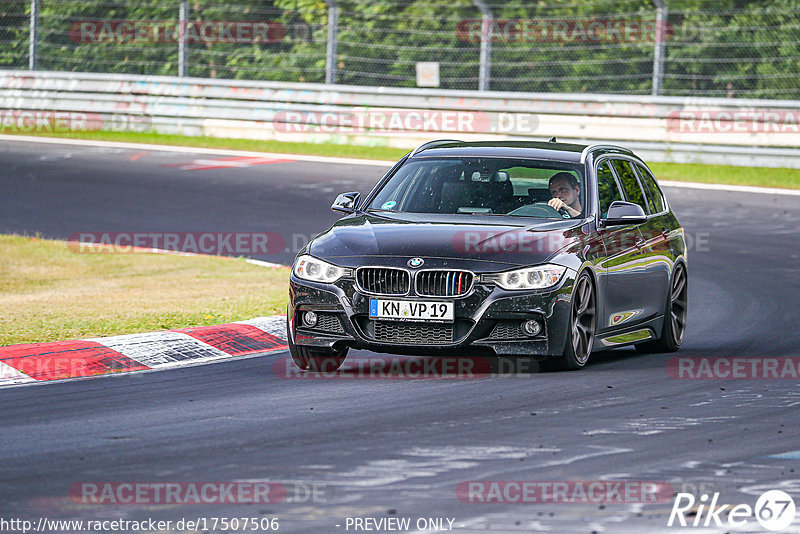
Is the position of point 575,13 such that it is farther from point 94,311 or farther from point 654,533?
point 654,533

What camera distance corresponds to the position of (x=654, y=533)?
5613mm

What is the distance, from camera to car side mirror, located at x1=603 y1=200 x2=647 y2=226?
401 inches

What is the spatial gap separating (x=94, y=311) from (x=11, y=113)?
19.0m

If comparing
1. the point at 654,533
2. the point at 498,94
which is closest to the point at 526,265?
the point at 654,533

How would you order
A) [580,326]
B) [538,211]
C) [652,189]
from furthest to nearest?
[652,189] → [538,211] → [580,326]

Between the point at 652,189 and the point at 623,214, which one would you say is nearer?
the point at 623,214

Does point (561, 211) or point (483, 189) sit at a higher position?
point (483, 189)

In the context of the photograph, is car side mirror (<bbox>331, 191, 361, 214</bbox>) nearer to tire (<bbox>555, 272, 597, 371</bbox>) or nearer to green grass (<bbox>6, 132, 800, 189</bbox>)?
tire (<bbox>555, 272, 597, 371</bbox>)

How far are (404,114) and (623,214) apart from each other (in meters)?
16.8

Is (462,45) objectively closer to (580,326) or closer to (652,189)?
(652,189)

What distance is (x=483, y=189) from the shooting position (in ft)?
34.2

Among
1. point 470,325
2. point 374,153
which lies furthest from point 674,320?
point 374,153

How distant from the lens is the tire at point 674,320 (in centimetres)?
1127

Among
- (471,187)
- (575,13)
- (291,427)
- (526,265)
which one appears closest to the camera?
(291,427)
